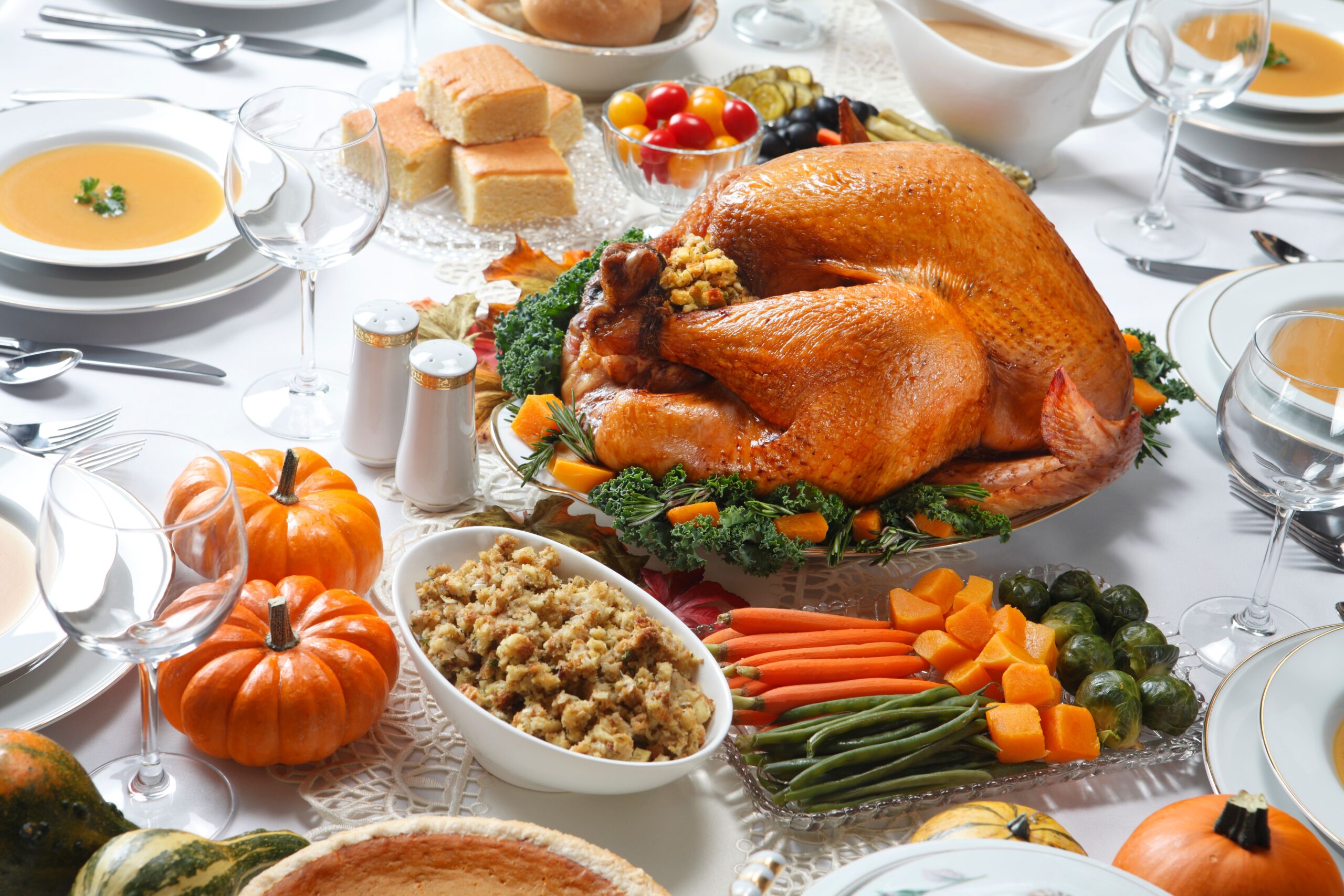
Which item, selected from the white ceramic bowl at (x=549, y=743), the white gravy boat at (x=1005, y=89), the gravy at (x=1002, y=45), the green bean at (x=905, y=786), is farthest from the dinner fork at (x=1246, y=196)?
the white ceramic bowl at (x=549, y=743)

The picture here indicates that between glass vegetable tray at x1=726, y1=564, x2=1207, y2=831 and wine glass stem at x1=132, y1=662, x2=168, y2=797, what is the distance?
69 cm

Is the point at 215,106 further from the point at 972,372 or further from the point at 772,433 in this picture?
the point at 972,372

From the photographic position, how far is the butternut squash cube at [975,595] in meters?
1.73

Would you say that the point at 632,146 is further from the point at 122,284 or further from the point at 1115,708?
the point at 1115,708

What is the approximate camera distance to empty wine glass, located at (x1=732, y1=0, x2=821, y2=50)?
139 inches

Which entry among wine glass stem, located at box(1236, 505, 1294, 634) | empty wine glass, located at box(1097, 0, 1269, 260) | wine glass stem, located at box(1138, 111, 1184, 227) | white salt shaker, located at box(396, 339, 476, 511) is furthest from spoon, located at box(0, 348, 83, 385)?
wine glass stem, located at box(1138, 111, 1184, 227)

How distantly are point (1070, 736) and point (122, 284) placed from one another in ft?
5.92

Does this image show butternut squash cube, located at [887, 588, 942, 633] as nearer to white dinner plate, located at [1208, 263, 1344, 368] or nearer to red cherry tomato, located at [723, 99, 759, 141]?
white dinner plate, located at [1208, 263, 1344, 368]

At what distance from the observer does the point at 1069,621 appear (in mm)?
1713

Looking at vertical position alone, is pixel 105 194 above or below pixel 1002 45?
below

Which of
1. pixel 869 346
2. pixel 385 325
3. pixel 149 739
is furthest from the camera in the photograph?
pixel 385 325

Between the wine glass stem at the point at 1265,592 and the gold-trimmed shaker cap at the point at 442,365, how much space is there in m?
1.29

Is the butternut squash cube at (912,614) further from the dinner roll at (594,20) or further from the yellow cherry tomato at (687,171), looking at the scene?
the dinner roll at (594,20)

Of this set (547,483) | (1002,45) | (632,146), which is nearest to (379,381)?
(547,483)
